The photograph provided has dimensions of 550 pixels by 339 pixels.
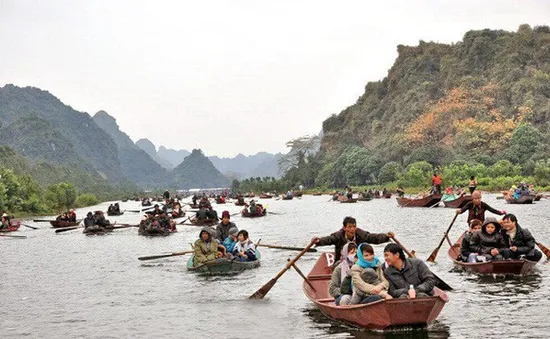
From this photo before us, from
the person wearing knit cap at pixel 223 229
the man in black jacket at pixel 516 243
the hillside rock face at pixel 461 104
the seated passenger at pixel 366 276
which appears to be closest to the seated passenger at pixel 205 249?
the person wearing knit cap at pixel 223 229

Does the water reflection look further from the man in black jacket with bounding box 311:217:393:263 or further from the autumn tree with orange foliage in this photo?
the autumn tree with orange foliage

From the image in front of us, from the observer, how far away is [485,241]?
57.8ft

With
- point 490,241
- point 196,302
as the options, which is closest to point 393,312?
point 196,302

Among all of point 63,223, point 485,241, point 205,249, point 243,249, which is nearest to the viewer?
point 485,241

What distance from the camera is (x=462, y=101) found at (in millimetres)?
135625

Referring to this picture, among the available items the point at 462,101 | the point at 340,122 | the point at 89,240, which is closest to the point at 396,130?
the point at 462,101

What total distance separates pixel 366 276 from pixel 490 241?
275 inches

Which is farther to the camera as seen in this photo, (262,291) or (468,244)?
(468,244)

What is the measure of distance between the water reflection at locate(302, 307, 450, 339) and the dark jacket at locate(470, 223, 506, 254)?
5127 mm

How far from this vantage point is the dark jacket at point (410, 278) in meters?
11.5

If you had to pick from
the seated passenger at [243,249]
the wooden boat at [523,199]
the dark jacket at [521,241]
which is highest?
the wooden boat at [523,199]

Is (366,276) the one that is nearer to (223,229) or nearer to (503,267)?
(503,267)

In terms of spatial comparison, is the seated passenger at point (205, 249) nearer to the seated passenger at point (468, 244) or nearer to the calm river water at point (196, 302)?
the calm river water at point (196, 302)

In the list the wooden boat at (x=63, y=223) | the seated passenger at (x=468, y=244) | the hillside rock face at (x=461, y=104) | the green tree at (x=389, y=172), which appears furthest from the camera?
the hillside rock face at (x=461, y=104)
